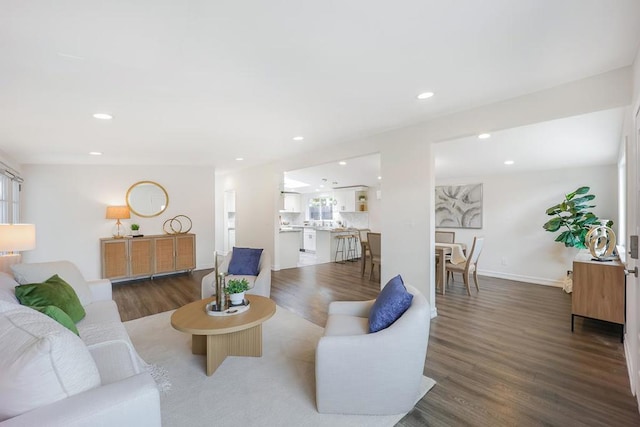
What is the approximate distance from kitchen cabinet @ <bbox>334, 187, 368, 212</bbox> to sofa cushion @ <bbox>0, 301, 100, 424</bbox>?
8.33 meters

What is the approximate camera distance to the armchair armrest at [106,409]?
1021mm

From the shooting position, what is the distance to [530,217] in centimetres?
535

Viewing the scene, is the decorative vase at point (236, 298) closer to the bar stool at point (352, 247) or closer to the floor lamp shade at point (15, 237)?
the floor lamp shade at point (15, 237)

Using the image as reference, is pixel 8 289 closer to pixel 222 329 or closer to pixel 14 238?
pixel 14 238

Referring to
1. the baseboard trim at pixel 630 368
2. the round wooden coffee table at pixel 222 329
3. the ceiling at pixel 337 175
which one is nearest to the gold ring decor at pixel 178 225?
the ceiling at pixel 337 175

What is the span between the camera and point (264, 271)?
373cm

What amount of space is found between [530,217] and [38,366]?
6.48 m

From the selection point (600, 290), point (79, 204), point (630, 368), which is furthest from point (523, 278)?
point (79, 204)

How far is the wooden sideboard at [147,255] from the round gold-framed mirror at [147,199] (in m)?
0.68

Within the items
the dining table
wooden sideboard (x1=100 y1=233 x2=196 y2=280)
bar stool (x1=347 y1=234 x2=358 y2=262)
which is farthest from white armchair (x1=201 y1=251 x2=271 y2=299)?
bar stool (x1=347 y1=234 x2=358 y2=262)

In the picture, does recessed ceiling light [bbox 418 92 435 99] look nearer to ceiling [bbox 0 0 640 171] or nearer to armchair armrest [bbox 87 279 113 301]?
ceiling [bbox 0 0 640 171]

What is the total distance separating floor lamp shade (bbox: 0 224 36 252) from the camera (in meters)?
2.79

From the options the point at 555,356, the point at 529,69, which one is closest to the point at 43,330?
the point at 529,69

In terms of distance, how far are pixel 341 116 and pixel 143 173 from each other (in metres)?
4.80
